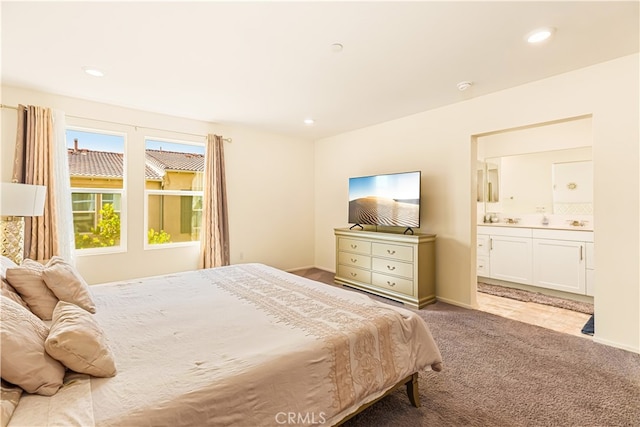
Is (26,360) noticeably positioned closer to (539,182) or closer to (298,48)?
(298,48)

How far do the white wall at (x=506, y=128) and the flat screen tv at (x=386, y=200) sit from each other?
1.06 feet

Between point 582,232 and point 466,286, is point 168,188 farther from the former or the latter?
point 582,232

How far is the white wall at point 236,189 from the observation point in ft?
11.7

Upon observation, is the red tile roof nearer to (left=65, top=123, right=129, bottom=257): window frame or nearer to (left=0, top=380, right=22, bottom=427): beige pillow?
(left=65, top=123, right=129, bottom=257): window frame

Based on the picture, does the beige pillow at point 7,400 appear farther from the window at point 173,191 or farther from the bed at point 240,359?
the window at point 173,191

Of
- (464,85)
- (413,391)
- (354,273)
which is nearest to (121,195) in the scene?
(354,273)

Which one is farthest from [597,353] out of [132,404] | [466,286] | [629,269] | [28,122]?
[28,122]

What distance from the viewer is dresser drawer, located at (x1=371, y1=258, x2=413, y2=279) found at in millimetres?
3631

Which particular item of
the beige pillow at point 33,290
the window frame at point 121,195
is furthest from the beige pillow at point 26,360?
the window frame at point 121,195

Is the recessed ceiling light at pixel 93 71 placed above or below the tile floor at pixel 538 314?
above

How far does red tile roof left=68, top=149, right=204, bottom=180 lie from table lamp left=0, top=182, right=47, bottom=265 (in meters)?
1.14

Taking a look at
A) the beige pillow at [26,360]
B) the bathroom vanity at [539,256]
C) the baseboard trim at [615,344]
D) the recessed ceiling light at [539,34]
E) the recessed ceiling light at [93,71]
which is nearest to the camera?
the beige pillow at [26,360]

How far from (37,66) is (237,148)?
2432mm

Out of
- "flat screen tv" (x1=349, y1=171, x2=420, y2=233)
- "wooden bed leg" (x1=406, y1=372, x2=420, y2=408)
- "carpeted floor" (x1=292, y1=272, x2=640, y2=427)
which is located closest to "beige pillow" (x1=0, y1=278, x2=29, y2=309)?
"carpeted floor" (x1=292, y1=272, x2=640, y2=427)
